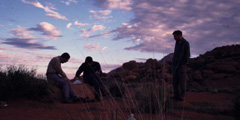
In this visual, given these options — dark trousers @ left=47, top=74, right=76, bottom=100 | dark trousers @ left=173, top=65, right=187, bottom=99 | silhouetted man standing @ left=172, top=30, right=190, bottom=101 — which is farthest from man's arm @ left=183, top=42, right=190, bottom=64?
dark trousers @ left=47, top=74, right=76, bottom=100

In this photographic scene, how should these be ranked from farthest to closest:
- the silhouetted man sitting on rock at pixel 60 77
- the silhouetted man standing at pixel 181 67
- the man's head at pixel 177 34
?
the silhouetted man sitting on rock at pixel 60 77 → the silhouetted man standing at pixel 181 67 → the man's head at pixel 177 34

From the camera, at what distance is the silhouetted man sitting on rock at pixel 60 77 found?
21.7ft

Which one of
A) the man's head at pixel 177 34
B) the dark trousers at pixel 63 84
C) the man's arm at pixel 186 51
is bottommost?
the dark trousers at pixel 63 84

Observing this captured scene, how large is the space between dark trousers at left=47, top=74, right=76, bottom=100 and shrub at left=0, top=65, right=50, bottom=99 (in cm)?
26

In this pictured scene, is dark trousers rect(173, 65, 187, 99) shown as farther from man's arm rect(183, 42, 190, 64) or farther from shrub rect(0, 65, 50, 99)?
shrub rect(0, 65, 50, 99)

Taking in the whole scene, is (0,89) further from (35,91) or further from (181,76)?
(181,76)

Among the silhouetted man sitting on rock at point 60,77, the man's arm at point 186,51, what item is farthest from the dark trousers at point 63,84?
the man's arm at point 186,51

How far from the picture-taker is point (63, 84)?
22.1 ft

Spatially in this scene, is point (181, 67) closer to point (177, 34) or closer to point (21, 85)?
point (177, 34)

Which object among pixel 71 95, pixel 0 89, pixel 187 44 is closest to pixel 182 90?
pixel 187 44

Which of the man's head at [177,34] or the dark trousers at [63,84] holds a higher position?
the man's head at [177,34]

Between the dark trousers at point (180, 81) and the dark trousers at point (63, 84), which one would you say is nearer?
the dark trousers at point (180, 81)

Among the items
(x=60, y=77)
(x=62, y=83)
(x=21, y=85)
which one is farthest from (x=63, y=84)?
(x=21, y=85)

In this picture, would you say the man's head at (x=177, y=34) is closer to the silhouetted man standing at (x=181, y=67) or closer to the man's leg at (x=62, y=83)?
the silhouetted man standing at (x=181, y=67)
